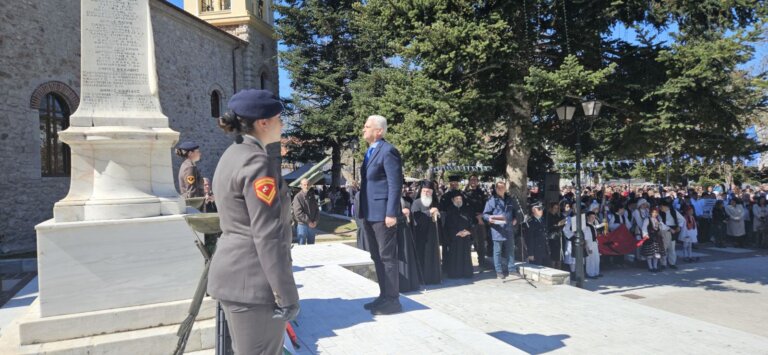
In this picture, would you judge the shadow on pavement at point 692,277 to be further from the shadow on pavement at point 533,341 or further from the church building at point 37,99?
the church building at point 37,99

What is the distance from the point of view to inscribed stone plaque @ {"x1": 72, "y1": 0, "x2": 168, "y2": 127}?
4.27 m

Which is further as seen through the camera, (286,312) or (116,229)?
(116,229)

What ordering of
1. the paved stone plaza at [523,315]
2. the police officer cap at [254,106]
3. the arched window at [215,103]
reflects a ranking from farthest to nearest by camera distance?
the arched window at [215,103] < the paved stone plaza at [523,315] < the police officer cap at [254,106]

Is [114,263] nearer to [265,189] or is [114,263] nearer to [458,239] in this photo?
[265,189]

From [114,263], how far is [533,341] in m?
5.08

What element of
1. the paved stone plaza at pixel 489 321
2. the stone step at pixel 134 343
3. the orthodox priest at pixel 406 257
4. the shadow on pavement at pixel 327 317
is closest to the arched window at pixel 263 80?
the paved stone plaza at pixel 489 321

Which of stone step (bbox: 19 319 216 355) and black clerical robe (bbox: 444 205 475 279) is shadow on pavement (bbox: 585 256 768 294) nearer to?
black clerical robe (bbox: 444 205 475 279)

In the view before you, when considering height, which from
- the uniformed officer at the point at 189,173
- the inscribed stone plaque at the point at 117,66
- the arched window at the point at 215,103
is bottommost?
the uniformed officer at the point at 189,173

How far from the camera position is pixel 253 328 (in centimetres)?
233

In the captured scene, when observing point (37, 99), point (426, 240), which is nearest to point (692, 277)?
point (426, 240)

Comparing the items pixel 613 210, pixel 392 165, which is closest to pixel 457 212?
pixel 392 165

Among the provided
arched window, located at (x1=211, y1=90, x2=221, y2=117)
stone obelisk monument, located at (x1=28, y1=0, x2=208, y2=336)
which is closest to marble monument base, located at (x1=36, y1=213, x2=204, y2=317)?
stone obelisk monument, located at (x1=28, y1=0, x2=208, y2=336)

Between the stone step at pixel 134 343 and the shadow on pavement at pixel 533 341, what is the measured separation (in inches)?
153

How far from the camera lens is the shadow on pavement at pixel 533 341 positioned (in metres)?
5.82
